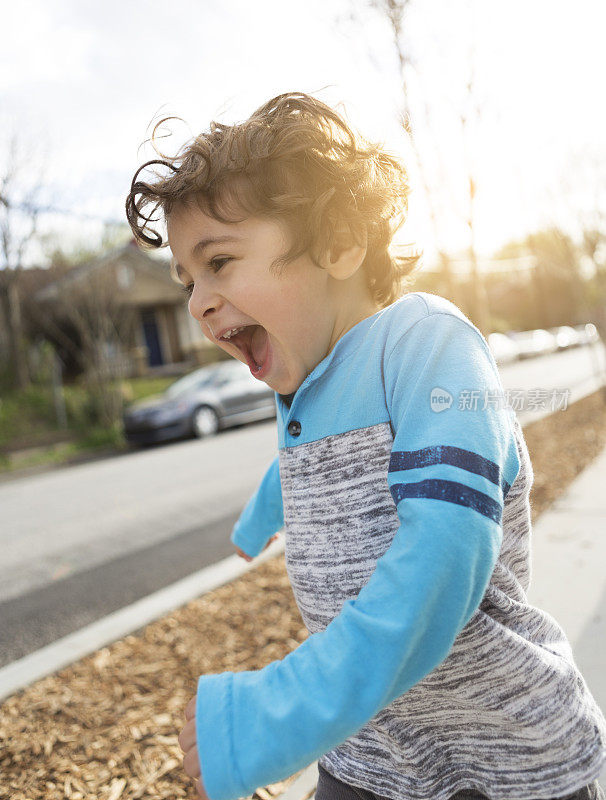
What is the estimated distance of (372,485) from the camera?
1.19m

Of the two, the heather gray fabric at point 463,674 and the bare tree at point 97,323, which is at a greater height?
the bare tree at point 97,323

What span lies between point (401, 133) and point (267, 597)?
108 inches

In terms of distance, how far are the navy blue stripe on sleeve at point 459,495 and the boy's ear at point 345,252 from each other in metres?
0.52

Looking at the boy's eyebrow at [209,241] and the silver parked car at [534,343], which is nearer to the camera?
the boy's eyebrow at [209,241]

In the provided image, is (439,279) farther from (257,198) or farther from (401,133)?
(257,198)

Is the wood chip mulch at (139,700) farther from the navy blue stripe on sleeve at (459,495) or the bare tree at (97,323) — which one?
the bare tree at (97,323)

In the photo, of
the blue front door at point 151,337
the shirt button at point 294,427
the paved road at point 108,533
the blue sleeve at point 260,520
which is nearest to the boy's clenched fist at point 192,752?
the shirt button at point 294,427

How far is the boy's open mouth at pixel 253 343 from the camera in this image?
1.38 metres

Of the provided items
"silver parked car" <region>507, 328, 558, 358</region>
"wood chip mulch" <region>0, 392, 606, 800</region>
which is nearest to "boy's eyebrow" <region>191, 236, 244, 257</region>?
"wood chip mulch" <region>0, 392, 606, 800</region>

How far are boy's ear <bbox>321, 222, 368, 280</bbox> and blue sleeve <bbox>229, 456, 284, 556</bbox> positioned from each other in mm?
712

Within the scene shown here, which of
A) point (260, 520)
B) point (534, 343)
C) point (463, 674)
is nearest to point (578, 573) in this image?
point (260, 520)

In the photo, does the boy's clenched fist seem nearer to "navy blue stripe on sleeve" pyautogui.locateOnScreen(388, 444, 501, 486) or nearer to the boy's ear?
"navy blue stripe on sleeve" pyautogui.locateOnScreen(388, 444, 501, 486)

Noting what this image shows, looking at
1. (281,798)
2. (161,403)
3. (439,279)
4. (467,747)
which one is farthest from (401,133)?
(161,403)

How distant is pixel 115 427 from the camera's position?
1479 cm
